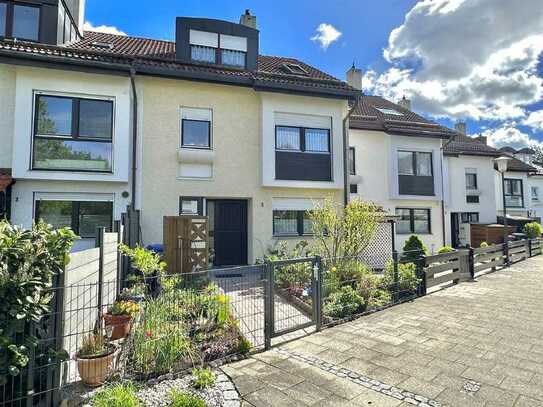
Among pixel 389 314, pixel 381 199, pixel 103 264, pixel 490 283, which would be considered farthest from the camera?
pixel 381 199

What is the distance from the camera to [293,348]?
4594 mm

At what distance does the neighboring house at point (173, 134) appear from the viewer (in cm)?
923

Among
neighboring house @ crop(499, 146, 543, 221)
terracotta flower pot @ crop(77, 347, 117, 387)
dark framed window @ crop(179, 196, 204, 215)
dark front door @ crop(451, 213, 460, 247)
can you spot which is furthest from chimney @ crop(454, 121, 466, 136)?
terracotta flower pot @ crop(77, 347, 117, 387)

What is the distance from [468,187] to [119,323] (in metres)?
21.5

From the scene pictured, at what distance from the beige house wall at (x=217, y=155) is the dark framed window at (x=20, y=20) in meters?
3.73

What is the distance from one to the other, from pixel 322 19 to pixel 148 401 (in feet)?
40.9

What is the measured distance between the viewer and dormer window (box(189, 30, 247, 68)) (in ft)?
39.7

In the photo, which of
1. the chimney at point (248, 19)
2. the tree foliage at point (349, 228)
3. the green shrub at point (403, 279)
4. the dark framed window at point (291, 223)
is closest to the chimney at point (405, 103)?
the chimney at point (248, 19)

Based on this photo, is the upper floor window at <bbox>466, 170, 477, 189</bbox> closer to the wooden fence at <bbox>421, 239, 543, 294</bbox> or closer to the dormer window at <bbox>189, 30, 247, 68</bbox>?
the wooden fence at <bbox>421, 239, 543, 294</bbox>

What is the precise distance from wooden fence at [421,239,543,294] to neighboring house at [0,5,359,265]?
4663mm

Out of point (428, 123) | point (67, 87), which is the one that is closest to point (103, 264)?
point (67, 87)

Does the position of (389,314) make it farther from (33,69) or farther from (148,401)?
(33,69)

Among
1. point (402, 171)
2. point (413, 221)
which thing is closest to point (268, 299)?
point (402, 171)

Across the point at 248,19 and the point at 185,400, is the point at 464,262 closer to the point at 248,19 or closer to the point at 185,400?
the point at 185,400
